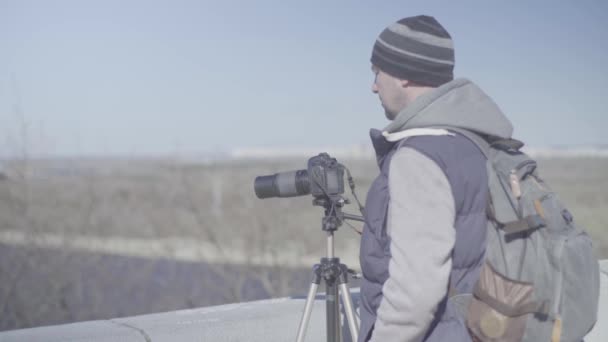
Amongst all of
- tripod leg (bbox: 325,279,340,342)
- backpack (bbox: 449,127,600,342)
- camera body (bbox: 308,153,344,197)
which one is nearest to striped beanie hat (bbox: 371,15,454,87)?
backpack (bbox: 449,127,600,342)

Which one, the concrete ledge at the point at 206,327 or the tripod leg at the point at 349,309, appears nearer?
the concrete ledge at the point at 206,327

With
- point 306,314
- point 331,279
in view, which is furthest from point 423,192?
point 306,314

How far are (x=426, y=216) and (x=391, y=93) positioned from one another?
43cm

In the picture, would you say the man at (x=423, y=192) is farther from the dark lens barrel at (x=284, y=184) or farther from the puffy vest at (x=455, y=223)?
the dark lens barrel at (x=284, y=184)

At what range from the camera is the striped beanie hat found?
1861mm

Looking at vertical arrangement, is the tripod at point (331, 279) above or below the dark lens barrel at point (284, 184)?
below

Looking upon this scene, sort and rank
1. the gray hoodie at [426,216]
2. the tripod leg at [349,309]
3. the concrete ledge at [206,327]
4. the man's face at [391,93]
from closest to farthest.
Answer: the gray hoodie at [426,216]
the man's face at [391,93]
the concrete ledge at [206,327]
the tripod leg at [349,309]

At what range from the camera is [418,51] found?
1857 millimetres

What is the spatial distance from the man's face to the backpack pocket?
0.50 meters

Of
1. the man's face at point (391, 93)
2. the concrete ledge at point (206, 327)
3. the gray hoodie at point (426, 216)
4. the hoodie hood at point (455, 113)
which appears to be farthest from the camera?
the concrete ledge at point (206, 327)

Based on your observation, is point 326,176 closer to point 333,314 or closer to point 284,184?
point 284,184

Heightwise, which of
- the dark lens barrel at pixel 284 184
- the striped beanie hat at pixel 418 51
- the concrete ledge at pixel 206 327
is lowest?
the concrete ledge at pixel 206 327

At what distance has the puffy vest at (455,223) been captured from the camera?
5.63ft

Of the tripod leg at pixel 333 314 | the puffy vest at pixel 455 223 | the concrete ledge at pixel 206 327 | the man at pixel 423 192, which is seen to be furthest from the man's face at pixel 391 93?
the concrete ledge at pixel 206 327
